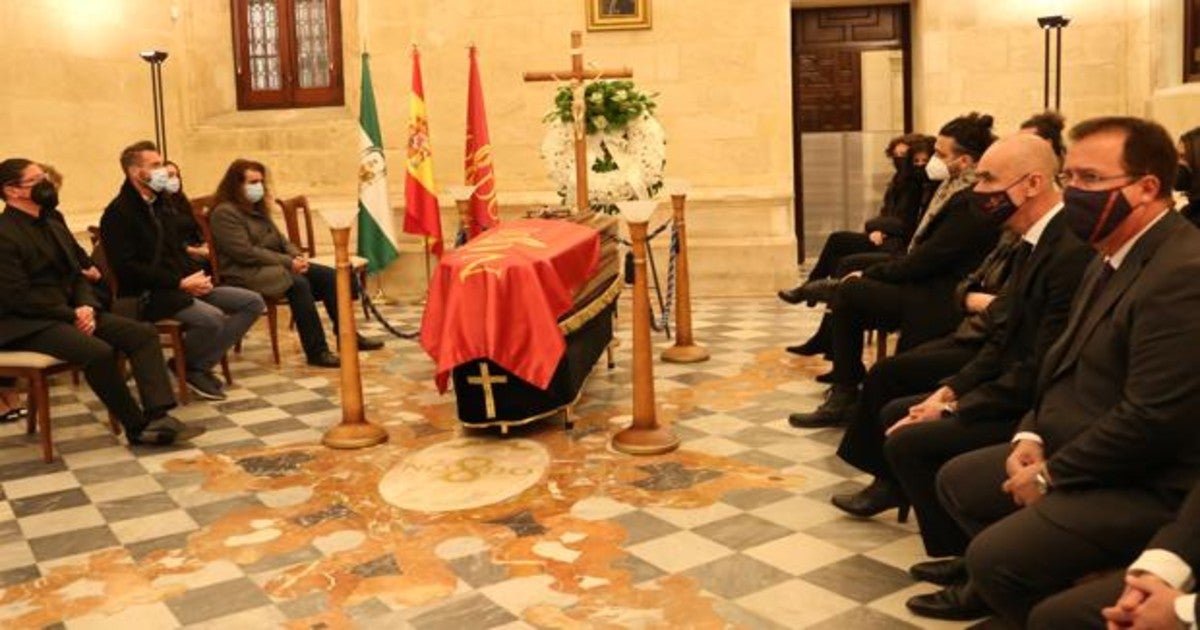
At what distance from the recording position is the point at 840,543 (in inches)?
153

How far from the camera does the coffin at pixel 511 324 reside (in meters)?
5.07

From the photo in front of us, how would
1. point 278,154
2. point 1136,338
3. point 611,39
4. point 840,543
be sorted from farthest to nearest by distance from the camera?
point 278,154 < point 611,39 < point 840,543 < point 1136,338

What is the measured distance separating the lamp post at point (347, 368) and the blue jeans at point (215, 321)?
1314 millimetres

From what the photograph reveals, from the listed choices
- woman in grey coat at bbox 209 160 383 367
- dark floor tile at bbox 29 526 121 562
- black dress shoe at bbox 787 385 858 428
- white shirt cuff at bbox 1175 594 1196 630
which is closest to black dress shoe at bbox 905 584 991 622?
white shirt cuff at bbox 1175 594 1196 630

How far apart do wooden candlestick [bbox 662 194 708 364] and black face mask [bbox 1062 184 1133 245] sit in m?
4.31

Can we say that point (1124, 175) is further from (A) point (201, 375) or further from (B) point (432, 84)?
(B) point (432, 84)

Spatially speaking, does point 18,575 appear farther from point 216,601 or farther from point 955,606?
point 955,606

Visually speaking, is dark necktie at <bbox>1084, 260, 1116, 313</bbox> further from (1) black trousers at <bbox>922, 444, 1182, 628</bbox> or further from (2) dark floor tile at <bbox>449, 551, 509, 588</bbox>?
(2) dark floor tile at <bbox>449, 551, 509, 588</bbox>

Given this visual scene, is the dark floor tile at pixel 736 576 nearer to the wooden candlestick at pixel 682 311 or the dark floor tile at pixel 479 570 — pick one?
the dark floor tile at pixel 479 570

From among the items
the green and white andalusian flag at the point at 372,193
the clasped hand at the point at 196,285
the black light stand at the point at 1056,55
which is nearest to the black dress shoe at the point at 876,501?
the clasped hand at the point at 196,285

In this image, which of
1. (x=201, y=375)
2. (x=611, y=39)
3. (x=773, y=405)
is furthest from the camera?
(x=611, y=39)

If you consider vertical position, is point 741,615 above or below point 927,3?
below

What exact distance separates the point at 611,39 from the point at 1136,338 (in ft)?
25.5

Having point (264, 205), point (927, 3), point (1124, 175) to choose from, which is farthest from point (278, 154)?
point (1124, 175)
